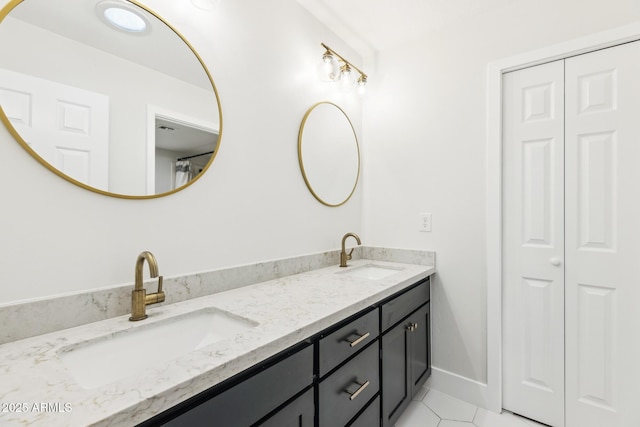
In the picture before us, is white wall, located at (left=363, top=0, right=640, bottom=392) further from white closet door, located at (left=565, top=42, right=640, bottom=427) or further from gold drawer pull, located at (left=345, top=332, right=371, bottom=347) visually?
gold drawer pull, located at (left=345, top=332, right=371, bottom=347)

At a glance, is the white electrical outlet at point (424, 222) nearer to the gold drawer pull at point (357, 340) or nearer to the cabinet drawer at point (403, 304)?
the cabinet drawer at point (403, 304)

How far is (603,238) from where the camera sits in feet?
4.92

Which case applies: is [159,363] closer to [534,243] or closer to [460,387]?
[460,387]

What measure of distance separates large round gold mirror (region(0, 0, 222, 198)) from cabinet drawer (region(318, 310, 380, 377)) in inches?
33.2

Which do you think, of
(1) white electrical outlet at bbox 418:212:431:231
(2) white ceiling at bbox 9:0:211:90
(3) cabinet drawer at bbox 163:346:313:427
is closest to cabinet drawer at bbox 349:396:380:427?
(3) cabinet drawer at bbox 163:346:313:427

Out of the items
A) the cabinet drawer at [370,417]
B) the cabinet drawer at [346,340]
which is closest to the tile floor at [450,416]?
the cabinet drawer at [370,417]

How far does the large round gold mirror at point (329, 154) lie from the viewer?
1.83 m

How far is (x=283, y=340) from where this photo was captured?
85 centimetres

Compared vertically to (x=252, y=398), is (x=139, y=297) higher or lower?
higher

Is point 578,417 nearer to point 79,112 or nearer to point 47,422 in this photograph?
point 47,422

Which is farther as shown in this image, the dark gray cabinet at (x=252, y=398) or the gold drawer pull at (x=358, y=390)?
the gold drawer pull at (x=358, y=390)

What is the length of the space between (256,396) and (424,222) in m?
1.58

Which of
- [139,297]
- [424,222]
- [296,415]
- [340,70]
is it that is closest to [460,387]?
[424,222]

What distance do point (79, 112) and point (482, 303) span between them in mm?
2158
